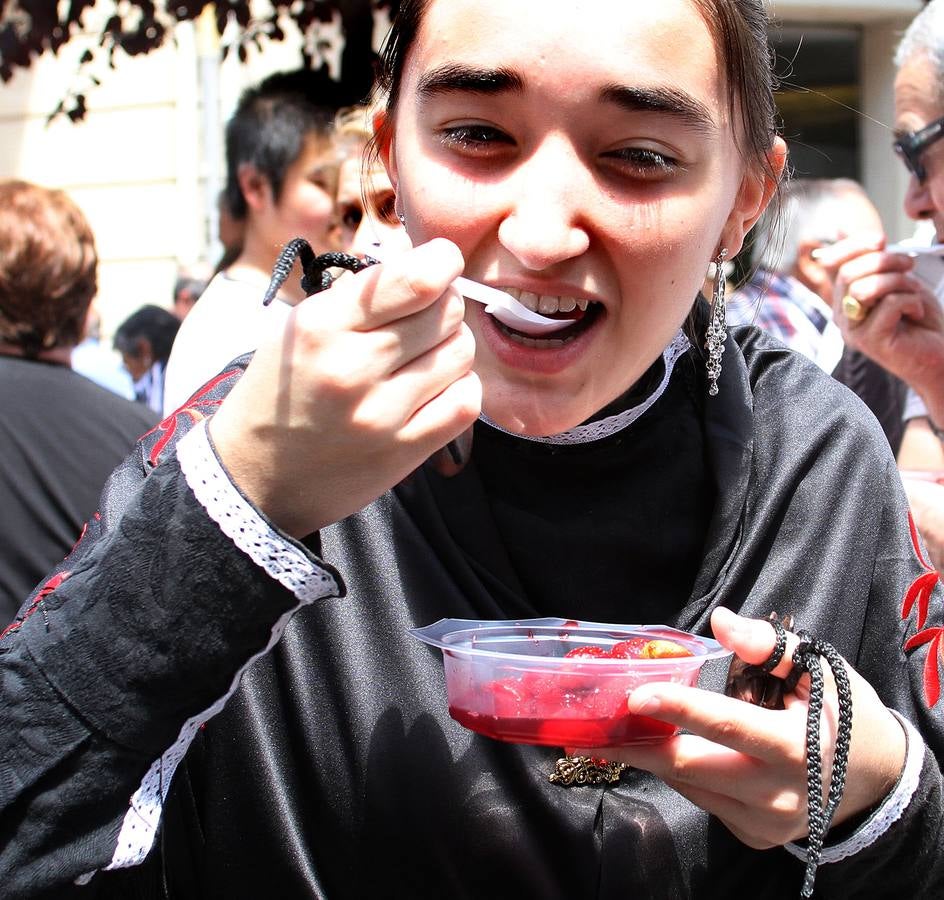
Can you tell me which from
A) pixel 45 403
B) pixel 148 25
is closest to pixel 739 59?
pixel 45 403

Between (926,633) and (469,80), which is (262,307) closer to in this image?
(469,80)

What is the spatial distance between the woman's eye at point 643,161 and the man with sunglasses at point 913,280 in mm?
1685

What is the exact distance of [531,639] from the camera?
148 cm

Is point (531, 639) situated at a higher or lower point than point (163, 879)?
higher

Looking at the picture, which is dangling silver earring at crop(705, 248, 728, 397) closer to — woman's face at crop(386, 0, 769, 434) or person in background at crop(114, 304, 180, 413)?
woman's face at crop(386, 0, 769, 434)

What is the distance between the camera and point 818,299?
491cm

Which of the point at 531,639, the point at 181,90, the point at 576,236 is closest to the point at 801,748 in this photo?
the point at 531,639

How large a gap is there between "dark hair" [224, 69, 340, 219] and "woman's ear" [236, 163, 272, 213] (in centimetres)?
2

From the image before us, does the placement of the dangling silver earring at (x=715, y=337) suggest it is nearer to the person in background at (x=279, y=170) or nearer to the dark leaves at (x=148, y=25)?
the person in background at (x=279, y=170)

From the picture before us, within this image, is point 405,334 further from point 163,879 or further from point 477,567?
point 163,879

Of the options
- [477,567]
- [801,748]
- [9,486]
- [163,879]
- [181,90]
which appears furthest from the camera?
[181,90]

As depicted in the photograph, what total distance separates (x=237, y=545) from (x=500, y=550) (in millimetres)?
535

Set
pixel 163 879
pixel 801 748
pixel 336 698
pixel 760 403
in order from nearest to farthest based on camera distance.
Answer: pixel 801 748 < pixel 163 879 < pixel 336 698 < pixel 760 403

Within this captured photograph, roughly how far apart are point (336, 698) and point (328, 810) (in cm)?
13
